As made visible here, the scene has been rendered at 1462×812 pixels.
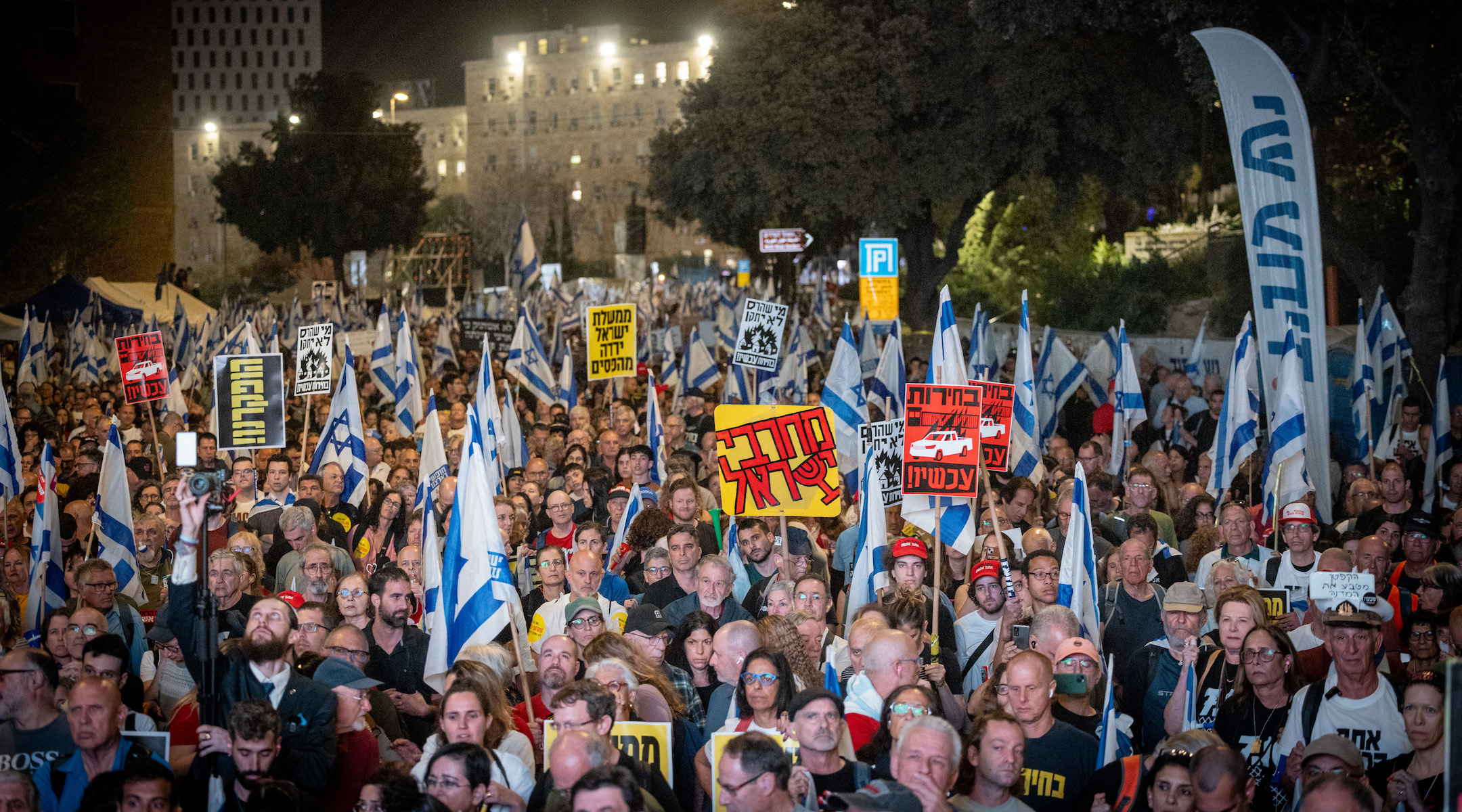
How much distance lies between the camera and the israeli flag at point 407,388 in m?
15.4

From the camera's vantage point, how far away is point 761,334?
14320mm

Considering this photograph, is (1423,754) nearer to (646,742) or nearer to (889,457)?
(646,742)

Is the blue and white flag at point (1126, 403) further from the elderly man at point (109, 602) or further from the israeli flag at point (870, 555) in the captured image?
the elderly man at point (109, 602)

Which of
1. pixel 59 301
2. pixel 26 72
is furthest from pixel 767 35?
pixel 26 72

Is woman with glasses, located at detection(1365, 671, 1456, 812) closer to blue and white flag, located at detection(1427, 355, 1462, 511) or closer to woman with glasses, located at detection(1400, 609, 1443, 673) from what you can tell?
woman with glasses, located at detection(1400, 609, 1443, 673)

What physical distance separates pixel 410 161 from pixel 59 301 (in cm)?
3580

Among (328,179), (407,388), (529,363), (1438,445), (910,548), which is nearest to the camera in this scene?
(910,548)

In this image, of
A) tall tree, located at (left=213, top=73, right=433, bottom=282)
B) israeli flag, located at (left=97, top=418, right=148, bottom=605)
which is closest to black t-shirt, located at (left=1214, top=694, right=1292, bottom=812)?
israeli flag, located at (left=97, top=418, right=148, bottom=605)

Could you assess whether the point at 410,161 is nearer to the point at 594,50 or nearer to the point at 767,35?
the point at 767,35

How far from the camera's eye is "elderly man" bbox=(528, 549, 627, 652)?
25.8ft

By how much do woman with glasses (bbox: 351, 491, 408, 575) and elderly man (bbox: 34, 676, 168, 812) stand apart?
4.78m

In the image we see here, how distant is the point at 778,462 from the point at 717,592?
4.93 ft

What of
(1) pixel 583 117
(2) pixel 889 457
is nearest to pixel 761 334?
(2) pixel 889 457

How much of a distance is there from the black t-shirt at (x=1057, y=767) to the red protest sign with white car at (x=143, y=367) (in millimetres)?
10455
